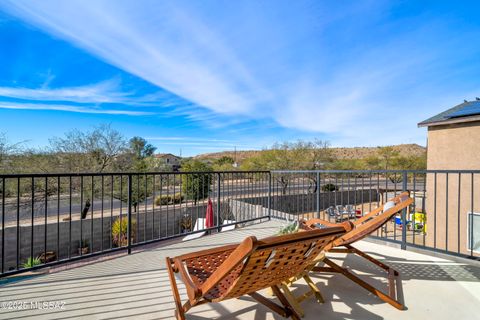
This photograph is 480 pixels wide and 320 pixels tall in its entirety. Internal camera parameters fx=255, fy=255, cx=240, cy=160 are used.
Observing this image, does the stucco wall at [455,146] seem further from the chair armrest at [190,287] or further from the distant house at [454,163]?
the chair armrest at [190,287]

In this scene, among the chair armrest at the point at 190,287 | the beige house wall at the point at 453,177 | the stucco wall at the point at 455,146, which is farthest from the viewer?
the stucco wall at the point at 455,146

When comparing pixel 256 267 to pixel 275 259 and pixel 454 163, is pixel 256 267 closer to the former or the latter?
pixel 275 259

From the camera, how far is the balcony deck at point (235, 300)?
5.83 feet

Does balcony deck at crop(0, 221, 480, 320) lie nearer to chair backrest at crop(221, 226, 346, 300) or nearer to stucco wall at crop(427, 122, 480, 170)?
chair backrest at crop(221, 226, 346, 300)

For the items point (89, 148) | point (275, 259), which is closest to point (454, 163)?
point (275, 259)

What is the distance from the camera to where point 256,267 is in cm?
118

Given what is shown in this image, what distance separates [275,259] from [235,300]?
0.99 meters

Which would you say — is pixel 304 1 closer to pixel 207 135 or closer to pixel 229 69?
pixel 229 69

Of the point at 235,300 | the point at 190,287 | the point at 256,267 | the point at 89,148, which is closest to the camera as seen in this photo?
the point at 256,267

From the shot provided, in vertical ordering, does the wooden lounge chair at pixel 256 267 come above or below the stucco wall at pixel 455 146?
below

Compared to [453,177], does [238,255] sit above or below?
above

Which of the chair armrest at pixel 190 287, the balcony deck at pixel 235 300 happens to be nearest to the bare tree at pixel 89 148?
the balcony deck at pixel 235 300

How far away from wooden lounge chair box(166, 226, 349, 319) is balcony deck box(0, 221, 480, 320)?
0.39 m

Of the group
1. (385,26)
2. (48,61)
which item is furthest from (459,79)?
(48,61)
